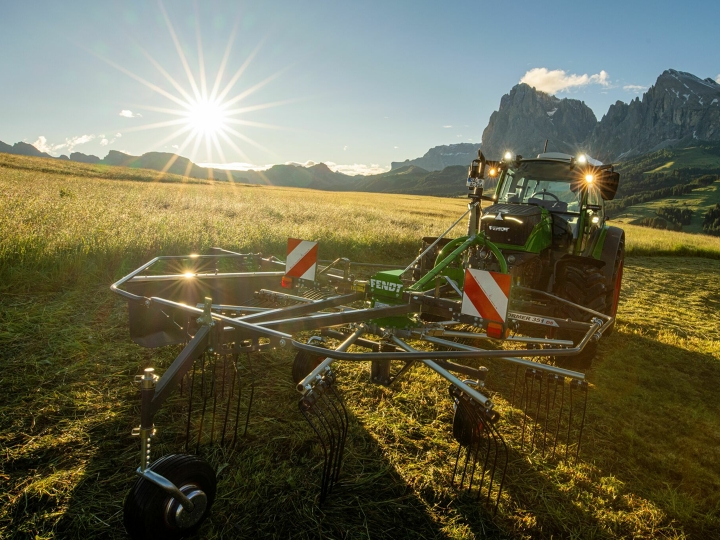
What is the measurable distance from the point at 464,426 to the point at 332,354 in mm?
1565

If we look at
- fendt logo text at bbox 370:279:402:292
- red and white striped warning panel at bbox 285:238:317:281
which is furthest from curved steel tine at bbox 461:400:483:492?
red and white striped warning panel at bbox 285:238:317:281

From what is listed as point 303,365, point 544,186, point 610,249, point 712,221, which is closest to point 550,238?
point 544,186

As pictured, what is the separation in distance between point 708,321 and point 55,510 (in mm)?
10259

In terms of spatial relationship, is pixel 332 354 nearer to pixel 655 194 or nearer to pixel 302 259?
pixel 302 259

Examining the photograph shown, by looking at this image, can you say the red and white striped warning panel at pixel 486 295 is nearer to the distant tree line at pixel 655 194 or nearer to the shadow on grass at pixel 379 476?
the shadow on grass at pixel 379 476

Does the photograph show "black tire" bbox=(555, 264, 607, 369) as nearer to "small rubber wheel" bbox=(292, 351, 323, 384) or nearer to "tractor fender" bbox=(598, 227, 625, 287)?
"tractor fender" bbox=(598, 227, 625, 287)

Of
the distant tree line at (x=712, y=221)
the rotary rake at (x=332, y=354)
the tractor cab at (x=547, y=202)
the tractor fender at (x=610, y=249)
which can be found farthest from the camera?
the distant tree line at (x=712, y=221)

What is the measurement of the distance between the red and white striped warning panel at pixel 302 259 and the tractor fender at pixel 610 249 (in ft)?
15.7

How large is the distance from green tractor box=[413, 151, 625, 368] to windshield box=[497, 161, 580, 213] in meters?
0.01

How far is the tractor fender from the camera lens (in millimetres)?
6641

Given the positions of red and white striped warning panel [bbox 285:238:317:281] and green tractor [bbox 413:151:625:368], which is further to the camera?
green tractor [bbox 413:151:625:368]

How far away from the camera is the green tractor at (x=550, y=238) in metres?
5.00

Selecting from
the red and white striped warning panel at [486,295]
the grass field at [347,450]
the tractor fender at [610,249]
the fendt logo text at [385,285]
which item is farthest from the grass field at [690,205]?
the red and white striped warning panel at [486,295]

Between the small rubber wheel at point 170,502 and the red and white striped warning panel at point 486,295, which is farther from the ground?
the red and white striped warning panel at point 486,295
